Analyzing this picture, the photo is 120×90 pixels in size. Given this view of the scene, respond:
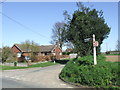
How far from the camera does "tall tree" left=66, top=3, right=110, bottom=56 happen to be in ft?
86.6

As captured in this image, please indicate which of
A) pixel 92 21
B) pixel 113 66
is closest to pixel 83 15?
pixel 92 21

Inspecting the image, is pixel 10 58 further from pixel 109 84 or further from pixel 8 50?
pixel 109 84

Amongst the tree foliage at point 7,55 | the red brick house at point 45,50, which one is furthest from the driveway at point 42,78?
the red brick house at point 45,50

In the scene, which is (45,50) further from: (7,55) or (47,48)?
(7,55)

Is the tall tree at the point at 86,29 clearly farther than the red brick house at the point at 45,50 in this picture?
No

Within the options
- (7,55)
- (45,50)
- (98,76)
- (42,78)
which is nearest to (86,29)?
(42,78)

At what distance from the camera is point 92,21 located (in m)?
30.0

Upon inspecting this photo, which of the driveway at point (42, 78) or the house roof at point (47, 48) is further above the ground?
the house roof at point (47, 48)

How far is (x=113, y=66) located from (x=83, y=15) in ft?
66.3

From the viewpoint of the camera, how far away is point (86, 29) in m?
27.8

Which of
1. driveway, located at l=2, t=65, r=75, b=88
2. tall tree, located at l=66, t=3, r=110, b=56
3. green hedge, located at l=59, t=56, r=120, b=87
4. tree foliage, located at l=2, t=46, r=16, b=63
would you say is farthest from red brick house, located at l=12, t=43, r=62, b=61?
green hedge, located at l=59, t=56, r=120, b=87

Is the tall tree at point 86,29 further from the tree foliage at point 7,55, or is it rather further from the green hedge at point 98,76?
the tree foliage at point 7,55

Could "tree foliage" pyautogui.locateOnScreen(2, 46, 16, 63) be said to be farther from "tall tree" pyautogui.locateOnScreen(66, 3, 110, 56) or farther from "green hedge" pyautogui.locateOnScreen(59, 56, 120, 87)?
"green hedge" pyautogui.locateOnScreen(59, 56, 120, 87)

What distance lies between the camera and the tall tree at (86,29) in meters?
26.4
